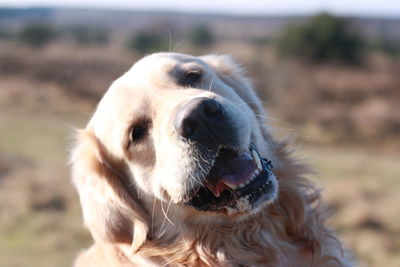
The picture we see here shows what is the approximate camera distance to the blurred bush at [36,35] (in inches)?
1233

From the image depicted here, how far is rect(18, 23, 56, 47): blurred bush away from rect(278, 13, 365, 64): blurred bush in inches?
567

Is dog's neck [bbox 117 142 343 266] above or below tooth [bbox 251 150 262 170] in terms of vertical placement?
below

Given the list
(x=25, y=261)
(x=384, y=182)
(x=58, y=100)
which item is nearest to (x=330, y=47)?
(x=58, y=100)

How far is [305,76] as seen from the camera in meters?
19.7

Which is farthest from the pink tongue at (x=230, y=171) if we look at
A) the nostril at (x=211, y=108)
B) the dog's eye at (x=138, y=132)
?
the dog's eye at (x=138, y=132)

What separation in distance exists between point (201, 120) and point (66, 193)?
6562 millimetres

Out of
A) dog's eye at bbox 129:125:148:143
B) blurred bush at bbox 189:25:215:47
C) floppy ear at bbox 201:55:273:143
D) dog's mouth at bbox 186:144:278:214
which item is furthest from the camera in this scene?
blurred bush at bbox 189:25:215:47

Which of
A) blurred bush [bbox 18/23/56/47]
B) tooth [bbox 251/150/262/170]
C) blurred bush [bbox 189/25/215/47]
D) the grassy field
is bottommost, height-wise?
blurred bush [bbox 189/25/215/47]

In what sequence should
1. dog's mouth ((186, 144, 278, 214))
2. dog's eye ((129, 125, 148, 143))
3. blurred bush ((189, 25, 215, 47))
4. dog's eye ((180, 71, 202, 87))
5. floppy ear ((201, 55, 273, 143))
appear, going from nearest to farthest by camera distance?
1. dog's mouth ((186, 144, 278, 214))
2. dog's eye ((129, 125, 148, 143))
3. dog's eye ((180, 71, 202, 87))
4. floppy ear ((201, 55, 273, 143))
5. blurred bush ((189, 25, 215, 47))

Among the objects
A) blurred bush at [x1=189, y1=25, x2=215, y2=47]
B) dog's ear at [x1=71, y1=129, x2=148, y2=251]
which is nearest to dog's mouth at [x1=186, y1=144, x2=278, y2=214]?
dog's ear at [x1=71, y1=129, x2=148, y2=251]

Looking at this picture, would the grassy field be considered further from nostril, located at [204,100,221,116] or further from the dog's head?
nostril, located at [204,100,221,116]

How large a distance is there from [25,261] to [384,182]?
638 cm

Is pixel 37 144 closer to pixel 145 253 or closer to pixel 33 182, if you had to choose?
pixel 33 182

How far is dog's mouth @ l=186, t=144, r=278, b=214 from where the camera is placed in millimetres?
2602
